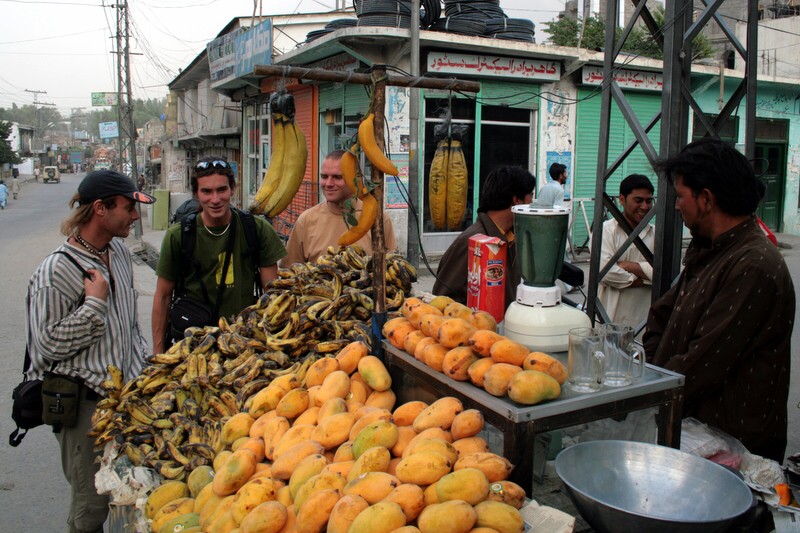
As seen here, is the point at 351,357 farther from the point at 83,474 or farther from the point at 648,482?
the point at 83,474

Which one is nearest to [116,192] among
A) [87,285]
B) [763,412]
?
[87,285]

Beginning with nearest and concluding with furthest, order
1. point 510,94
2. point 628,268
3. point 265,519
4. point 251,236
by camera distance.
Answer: point 265,519 → point 251,236 → point 628,268 → point 510,94

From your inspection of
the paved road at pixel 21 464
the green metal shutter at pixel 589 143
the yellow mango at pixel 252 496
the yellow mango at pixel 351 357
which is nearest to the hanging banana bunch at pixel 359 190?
the yellow mango at pixel 351 357

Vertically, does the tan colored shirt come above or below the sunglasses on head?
below

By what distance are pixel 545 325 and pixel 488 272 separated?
1.70ft

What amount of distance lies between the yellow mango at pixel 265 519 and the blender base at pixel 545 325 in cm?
96

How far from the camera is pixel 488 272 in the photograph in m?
2.65

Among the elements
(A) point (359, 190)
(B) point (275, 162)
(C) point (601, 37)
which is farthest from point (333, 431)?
(C) point (601, 37)

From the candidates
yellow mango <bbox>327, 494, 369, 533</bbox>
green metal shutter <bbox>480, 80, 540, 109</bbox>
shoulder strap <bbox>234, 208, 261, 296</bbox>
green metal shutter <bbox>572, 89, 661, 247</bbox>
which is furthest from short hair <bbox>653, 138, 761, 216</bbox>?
green metal shutter <bbox>572, 89, 661, 247</bbox>

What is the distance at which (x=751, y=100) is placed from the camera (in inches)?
164

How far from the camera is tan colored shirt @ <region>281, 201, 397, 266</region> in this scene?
177 inches

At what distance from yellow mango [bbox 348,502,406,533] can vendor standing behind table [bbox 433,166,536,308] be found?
2.07 m

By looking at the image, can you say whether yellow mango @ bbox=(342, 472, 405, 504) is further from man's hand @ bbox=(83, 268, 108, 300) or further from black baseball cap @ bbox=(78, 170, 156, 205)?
black baseball cap @ bbox=(78, 170, 156, 205)

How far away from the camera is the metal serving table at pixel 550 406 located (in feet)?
5.82
